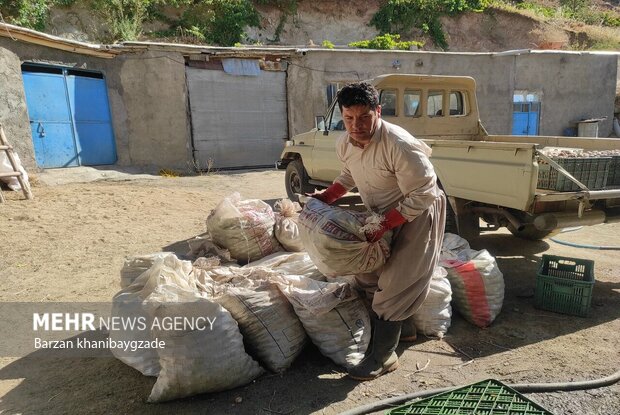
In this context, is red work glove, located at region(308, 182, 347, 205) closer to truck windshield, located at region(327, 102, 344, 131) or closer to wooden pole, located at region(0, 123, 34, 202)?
truck windshield, located at region(327, 102, 344, 131)

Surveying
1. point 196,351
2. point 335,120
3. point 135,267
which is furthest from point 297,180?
point 196,351

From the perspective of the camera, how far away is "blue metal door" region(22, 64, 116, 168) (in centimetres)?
964

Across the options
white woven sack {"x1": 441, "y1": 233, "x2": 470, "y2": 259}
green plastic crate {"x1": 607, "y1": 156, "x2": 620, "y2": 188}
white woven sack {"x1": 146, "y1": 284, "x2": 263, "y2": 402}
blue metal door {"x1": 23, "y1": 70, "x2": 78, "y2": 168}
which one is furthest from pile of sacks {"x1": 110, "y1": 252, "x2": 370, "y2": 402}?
blue metal door {"x1": 23, "y1": 70, "x2": 78, "y2": 168}

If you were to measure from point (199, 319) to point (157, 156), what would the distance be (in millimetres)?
10112

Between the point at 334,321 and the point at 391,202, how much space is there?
82cm

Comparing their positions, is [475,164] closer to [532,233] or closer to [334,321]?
[532,233]

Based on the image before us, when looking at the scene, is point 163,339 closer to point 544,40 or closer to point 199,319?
point 199,319

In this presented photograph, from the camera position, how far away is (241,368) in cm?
236

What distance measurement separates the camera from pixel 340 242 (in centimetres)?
222

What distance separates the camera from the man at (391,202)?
7.22 ft

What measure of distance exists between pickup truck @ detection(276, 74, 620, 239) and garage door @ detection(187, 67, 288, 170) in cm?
587

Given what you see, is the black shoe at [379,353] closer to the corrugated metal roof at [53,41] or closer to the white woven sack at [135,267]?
the white woven sack at [135,267]

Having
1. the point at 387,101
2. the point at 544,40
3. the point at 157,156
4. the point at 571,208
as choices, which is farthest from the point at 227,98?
the point at 544,40

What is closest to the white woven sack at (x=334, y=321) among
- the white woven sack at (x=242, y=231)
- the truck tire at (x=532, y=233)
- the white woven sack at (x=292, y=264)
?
the white woven sack at (x=292, y=264)
